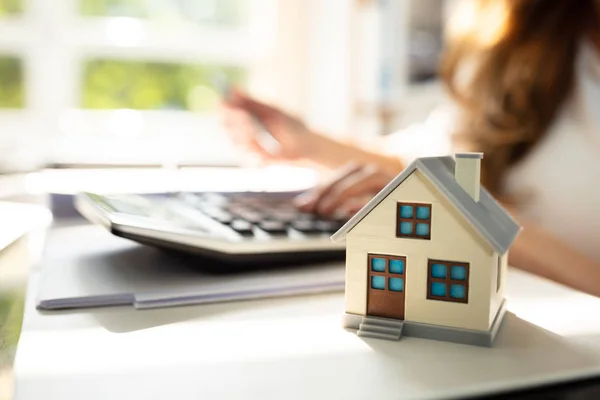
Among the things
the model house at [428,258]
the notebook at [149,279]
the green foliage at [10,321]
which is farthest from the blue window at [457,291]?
the green foliage at [10,321]

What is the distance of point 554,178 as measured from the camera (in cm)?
84

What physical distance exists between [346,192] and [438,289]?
0.94 feet

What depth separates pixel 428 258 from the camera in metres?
0.36

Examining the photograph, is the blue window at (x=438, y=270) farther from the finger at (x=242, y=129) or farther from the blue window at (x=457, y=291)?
the finger at (x=242, y=129)

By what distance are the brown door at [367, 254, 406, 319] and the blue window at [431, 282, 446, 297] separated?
0.02 metres

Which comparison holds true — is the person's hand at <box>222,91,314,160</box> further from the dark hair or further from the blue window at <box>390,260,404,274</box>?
the blue window at <box>390,260,404,274</box>

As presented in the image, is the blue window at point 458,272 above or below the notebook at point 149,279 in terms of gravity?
above

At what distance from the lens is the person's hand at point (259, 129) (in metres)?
0.95

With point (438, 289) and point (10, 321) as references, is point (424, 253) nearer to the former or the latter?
point (438, 289)

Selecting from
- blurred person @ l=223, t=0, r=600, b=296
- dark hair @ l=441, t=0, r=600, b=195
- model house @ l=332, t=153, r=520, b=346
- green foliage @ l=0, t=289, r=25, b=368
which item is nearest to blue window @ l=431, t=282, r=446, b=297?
model house @ l=332, t=153, r=520, b=346

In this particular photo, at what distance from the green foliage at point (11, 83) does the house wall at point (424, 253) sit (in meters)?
1.26

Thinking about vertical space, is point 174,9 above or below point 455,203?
above

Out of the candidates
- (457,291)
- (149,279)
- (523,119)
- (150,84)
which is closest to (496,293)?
(457,291)

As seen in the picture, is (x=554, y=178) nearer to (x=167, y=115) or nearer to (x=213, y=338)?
(x=213, y=338)
